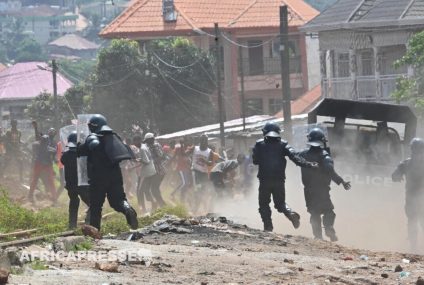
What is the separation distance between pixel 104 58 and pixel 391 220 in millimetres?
45533

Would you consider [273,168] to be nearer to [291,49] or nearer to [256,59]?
[256,59]

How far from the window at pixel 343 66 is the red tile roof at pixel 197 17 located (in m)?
19.1

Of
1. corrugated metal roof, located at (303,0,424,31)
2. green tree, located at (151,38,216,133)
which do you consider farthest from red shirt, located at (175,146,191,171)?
green tree, located at (151,38,216,133)

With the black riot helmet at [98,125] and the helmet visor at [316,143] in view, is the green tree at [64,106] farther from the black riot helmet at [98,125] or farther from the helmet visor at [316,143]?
the black riot helmet at [98,125]

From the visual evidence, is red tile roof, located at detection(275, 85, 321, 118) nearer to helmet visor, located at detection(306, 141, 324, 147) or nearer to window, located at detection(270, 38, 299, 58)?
window, located at detection(270, 38, 299, 58)

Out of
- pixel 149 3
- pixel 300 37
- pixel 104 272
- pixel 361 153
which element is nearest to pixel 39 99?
pixel 149 3

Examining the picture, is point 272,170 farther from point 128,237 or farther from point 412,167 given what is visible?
point 128,237

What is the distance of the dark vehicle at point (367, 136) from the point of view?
2492 centimetres

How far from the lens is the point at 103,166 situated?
1745 centimetres

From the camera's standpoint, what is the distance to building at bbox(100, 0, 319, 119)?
7350cm

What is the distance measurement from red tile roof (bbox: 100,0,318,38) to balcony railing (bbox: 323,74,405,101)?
2024 centimetres

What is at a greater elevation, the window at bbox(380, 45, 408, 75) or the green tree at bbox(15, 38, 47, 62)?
the window at bbox(380, 45, 408, 75)

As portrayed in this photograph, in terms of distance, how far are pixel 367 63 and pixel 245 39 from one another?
72.2 ft

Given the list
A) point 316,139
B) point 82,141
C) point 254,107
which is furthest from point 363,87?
point 82,141
